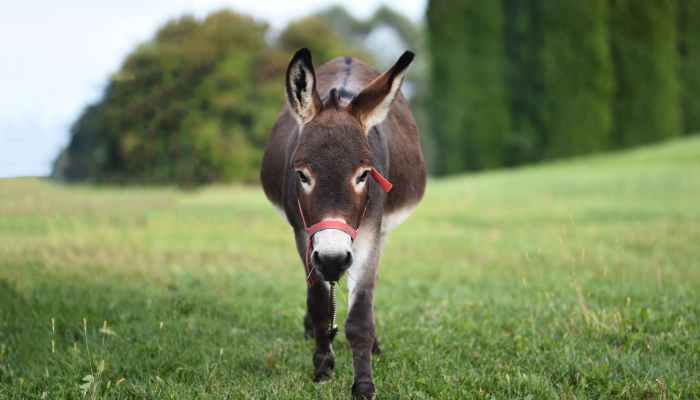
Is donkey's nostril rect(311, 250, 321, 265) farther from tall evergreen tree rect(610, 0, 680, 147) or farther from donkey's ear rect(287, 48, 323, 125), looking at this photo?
tall evergreen tree rect(610, 0, 680, 147)

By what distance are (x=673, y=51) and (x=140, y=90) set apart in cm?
2334

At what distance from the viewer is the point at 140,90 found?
962cm

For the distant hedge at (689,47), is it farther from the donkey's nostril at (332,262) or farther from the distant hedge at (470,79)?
the donkey's nostril at (332,262)

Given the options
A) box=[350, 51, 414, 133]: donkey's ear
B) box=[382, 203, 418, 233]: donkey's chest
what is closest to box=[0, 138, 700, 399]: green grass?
box=[382, 203, 418, 233]: donkey's chest

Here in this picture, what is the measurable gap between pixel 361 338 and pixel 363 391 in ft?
0.91

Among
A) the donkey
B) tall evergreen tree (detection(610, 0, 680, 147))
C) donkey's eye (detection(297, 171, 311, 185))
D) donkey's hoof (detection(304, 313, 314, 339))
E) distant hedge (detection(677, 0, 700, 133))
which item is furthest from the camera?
distant hedge (detection(677, 0, 700, 133))

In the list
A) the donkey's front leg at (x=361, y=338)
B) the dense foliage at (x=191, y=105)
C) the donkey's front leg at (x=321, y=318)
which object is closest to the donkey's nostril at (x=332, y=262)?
the donkey's front leg at (x=361, y=338)

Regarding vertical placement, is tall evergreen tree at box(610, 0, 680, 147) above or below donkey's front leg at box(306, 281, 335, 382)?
above

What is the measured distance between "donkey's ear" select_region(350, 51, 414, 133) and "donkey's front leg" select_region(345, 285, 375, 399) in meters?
0.94

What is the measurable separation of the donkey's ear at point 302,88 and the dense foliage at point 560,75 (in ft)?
78.8

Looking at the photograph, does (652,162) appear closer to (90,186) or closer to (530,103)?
(530,103)

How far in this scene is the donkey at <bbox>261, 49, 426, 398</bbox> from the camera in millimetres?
2820

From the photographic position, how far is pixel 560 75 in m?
25.2

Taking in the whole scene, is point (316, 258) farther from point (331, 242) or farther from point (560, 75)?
point (560, 75)
